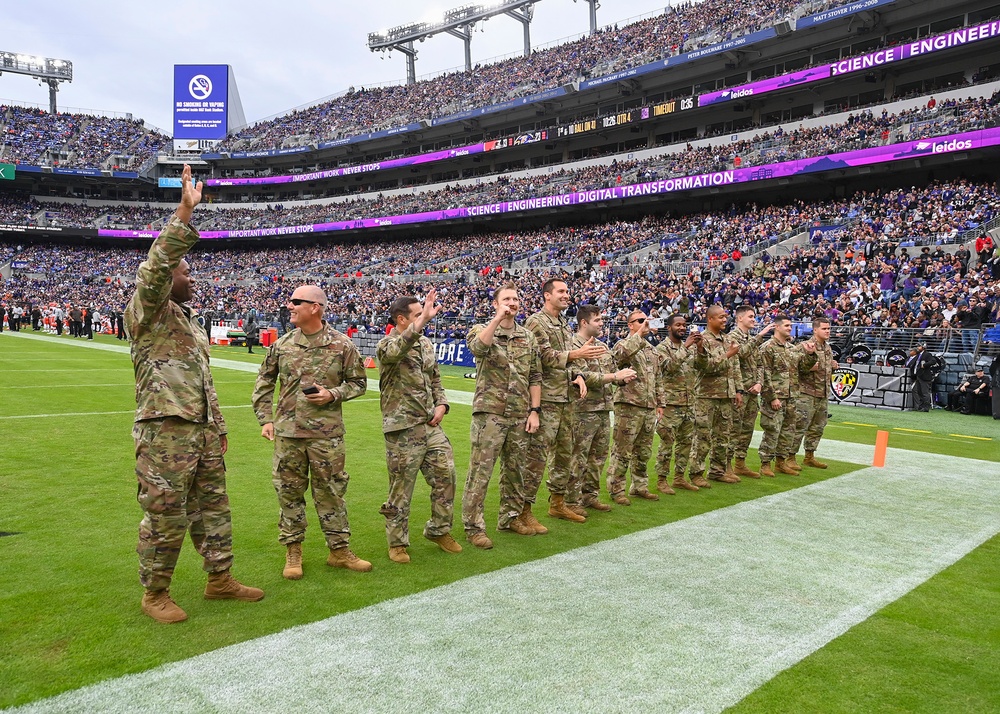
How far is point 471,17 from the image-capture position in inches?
2346

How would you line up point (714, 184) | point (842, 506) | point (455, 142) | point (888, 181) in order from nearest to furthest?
point (842, 506), point (888, 181), point (714, 184), point (455, 142)

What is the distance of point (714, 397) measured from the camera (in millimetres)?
7941

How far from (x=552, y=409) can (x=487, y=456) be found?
3.03 feet

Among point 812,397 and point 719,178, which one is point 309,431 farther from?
point 719,178

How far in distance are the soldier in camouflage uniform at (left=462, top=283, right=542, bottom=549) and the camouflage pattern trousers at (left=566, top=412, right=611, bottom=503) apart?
33.3 inches

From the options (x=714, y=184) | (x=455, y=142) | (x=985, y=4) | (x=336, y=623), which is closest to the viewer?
(x=336, y=623)

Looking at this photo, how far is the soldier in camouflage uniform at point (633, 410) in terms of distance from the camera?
22.7 ft

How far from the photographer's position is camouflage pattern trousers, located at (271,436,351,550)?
470cm

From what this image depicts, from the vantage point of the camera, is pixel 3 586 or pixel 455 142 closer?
pixel 3 586

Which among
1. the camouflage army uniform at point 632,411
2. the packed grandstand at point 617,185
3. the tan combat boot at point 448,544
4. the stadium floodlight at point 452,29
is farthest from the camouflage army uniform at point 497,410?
the stadium floodlight at point 452,29

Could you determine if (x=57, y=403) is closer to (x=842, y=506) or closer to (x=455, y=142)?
(x=842, y=506)

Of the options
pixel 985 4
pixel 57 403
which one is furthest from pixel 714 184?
pixel 57 403

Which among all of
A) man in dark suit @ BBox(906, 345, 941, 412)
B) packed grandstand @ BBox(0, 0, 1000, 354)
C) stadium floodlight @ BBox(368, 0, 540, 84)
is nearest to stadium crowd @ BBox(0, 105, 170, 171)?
packed grandstand @ BBox(0, 0, 1000, 354)

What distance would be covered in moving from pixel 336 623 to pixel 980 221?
85.9 ft
